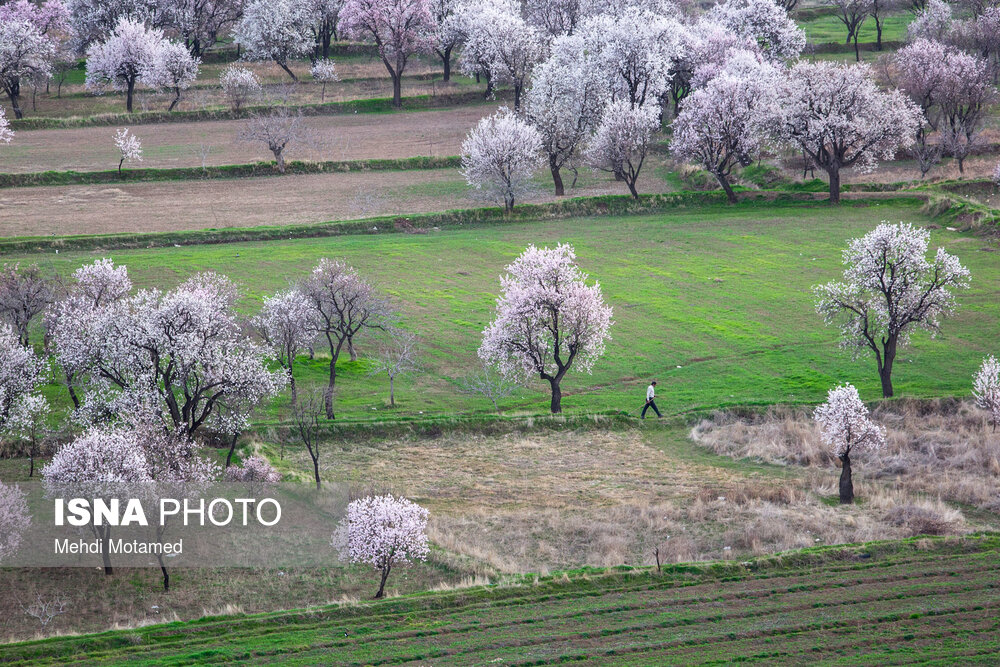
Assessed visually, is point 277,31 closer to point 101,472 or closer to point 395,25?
point 395,25

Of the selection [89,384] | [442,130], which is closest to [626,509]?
[89,384]

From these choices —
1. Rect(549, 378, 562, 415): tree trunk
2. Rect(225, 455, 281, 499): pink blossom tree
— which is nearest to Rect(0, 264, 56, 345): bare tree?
Rect(225, 455, 281, 499): pink blossom tree

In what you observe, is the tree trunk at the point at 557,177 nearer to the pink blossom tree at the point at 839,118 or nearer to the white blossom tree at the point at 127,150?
the pink blossom tree at the point at 839,118

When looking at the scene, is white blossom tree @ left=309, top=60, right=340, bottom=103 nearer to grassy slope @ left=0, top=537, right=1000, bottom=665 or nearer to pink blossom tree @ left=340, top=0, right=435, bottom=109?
pink blossom tree @ left=340, top=0, right=435, bottom=109

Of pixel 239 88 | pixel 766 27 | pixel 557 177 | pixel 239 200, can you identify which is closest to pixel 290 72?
pixel 239 88

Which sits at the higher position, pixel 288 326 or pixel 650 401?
pixel 288 326

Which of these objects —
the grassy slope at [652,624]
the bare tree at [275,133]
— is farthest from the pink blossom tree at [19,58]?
the grassy slope at [652,624]
